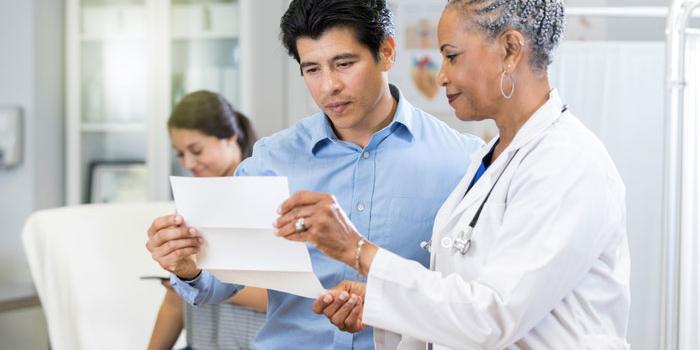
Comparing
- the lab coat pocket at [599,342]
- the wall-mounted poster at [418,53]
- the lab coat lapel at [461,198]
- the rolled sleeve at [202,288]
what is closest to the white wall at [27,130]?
the wall-mounted poster at [418,53]

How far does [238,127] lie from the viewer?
264 centimetres

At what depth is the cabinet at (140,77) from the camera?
405 centimetres

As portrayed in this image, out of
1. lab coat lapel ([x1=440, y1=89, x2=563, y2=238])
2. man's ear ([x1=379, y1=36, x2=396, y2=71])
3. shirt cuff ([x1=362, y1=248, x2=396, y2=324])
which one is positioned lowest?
shirt cuff ([x1=362, y1=248, x2=396, y2=324])

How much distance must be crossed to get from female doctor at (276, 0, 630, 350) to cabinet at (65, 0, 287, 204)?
109 inches

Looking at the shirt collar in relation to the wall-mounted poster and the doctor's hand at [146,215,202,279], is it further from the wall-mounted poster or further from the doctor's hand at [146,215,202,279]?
the wall-mounted poster

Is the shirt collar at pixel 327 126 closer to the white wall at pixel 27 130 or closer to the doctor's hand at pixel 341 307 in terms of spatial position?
the doctor's hand at pixel 341 307

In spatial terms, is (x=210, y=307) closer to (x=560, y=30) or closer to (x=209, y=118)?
(x=209, y=118)

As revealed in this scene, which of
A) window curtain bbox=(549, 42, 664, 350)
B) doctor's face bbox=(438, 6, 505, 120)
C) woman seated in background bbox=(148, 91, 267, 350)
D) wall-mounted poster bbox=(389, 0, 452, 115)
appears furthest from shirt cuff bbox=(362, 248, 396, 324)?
wall-mounted poster bbox=(389, 0, 452, 115)

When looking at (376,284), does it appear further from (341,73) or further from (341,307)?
(341,73)

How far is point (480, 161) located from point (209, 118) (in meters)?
1.34

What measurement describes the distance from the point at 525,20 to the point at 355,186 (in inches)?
17.3

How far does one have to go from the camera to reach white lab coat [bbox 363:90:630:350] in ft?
3.61

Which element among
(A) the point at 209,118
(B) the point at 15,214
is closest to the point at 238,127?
(A) the point at 209,118

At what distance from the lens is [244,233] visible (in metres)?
1.34
